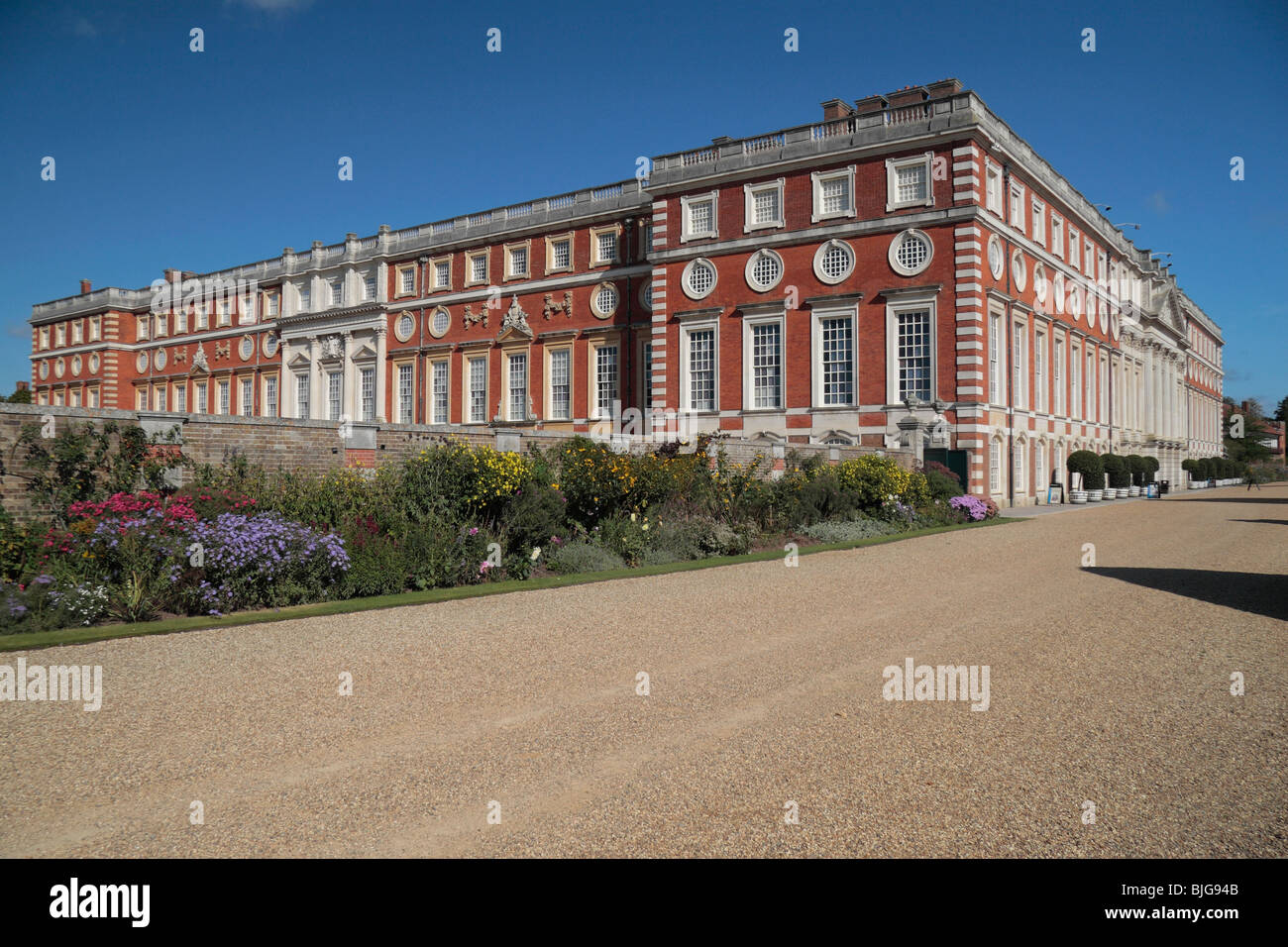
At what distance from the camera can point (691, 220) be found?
3622 centimetres

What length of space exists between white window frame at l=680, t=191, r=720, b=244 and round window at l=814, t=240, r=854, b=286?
4.64 meters

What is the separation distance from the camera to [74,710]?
6.10m

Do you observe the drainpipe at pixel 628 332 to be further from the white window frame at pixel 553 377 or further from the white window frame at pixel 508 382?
the white window frame at pixel 508 382

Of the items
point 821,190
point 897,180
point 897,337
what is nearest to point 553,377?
point 821,190

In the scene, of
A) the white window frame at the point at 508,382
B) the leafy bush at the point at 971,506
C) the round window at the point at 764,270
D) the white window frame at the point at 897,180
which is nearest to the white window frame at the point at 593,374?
the white window frame at the point at 508,382

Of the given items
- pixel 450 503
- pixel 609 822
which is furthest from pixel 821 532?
pixel 609 822

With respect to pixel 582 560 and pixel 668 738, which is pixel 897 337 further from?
pixel 668 738

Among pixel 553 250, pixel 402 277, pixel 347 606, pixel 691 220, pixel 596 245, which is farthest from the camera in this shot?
pixel 402 277

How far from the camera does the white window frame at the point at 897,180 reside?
1209 inches

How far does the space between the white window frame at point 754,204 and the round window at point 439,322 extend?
60.7 feet

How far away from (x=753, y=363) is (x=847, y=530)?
52.7ft

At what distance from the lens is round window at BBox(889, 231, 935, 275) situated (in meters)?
30.9

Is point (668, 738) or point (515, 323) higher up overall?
point (515, 323)
